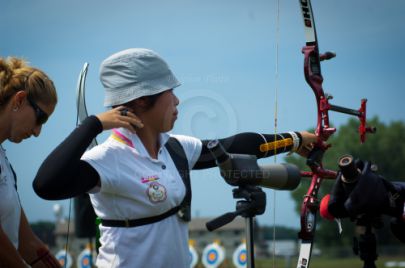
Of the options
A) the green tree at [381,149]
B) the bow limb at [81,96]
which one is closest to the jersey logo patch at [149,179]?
the bow limb at [81,96]

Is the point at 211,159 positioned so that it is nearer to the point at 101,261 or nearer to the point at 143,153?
the point at 143,153

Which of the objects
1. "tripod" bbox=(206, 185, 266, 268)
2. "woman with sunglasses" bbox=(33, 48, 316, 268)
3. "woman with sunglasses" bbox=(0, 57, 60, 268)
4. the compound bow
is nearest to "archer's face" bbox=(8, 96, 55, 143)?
"woman with sunglasses" bbox=(0, 57, 60, 268)

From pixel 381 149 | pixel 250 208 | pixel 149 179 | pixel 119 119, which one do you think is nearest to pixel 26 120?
pixel 119 119

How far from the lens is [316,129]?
315cm

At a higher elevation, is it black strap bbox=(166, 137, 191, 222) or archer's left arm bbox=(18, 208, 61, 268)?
black strap bbox=(166, 137, 191, 222)

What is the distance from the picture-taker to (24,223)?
9.13ft

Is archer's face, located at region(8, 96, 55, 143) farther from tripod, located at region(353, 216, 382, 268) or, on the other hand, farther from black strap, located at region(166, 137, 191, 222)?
tripod, located at region(353, 216, 382, 268)

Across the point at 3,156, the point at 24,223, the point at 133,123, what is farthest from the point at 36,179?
the point at 24,223

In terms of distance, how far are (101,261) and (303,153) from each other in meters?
1.14

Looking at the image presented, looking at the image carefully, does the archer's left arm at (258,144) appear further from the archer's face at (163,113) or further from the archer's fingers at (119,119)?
the archer's fingers at (119,119)

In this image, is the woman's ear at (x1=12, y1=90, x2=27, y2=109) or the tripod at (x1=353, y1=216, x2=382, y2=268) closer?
the tripod at (x1=353, y1=216, x2=382, y2=268)

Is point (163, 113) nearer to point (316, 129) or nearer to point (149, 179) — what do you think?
point (149, 179)

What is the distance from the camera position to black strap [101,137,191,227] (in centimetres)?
221

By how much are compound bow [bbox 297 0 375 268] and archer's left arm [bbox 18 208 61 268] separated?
1117mm
